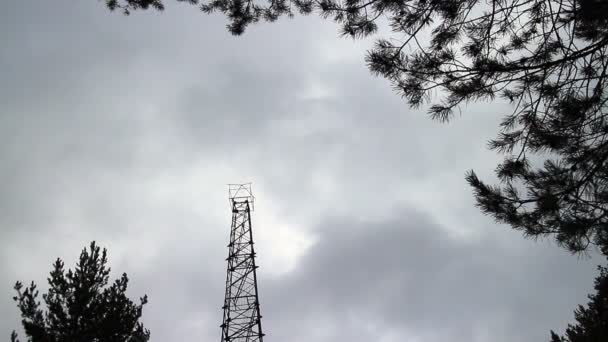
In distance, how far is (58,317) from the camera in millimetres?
7344

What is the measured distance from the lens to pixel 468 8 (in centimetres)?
391

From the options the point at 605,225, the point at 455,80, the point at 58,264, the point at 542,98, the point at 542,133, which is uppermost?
the point at 58,264

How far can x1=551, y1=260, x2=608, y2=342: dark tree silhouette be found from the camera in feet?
27.1

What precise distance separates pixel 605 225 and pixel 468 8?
2.81m

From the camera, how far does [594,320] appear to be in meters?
8.91

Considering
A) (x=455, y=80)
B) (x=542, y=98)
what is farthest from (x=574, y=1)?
(x=455, y=80)

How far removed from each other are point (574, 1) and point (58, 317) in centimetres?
1033

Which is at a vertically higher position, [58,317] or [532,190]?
[58,317]

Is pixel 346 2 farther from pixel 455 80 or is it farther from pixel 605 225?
pixel 605 225

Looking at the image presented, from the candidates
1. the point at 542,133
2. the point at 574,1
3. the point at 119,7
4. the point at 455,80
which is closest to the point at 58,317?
the point at 119,7

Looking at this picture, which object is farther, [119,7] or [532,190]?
[119,7]

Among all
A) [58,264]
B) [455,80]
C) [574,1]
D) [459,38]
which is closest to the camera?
[574,1]

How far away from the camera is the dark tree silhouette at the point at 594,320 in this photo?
27.1 ft

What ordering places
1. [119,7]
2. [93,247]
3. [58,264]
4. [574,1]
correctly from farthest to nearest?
1. [93,247]
2. [58,264]
3. [119,7]
4. [574,1]
